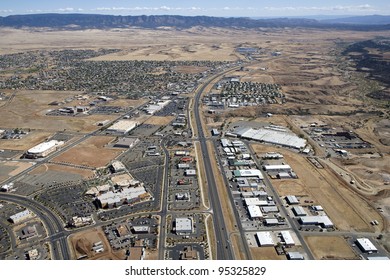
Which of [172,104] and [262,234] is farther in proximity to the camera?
[172,104]

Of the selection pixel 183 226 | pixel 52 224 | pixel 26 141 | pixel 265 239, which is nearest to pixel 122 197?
pixel 52 224

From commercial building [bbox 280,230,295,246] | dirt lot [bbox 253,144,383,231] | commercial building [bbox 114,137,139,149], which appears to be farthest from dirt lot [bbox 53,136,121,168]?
commercial building [bbox 280,230,295,246]

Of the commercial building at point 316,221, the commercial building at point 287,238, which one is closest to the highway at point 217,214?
the commercial building at point 287,238

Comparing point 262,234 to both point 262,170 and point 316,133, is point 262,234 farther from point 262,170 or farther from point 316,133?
point 316,133

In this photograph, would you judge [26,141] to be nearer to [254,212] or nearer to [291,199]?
[254,212]

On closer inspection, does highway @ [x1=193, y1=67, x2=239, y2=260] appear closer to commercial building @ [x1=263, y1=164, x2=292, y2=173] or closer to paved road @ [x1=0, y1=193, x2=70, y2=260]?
commercial building @ [x1=263, y1=164, x2=292, y2=173]
